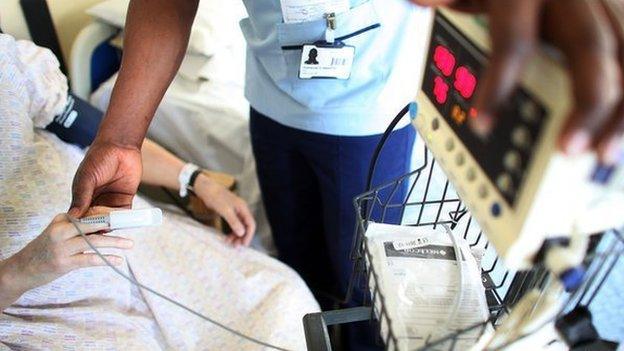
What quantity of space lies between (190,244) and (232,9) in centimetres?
85

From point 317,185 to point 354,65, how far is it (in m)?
0.38

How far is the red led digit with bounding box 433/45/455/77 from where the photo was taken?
46cm

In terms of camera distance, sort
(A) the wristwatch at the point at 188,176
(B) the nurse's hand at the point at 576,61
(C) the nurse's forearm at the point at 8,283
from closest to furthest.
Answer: (B) the nurse's hand at the point at 576,61 → (C) the nurse's forearm at the point at 8,283 → (A) the wristwatch at the point at 188,176

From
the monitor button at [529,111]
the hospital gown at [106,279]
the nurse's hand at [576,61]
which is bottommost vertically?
the hospital gown at [106,279]

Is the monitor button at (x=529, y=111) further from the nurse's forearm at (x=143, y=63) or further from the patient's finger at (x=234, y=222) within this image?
the patient's finger at (x=234, y=222)

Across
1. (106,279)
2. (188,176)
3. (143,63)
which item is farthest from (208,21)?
(106,279)

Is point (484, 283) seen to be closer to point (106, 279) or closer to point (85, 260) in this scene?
point (85, 260)

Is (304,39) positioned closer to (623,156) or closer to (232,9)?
(623,156)

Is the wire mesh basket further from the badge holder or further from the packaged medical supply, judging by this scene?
the badge holder

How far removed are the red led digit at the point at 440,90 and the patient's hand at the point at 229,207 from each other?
0.81 meters

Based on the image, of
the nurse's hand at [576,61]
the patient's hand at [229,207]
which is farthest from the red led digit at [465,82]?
the patient's hand at [229,207]

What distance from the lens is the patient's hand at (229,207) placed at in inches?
48.6

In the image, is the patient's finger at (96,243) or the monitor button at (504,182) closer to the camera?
the monitor button at (504,182)

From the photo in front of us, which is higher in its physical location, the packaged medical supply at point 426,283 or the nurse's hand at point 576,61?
the nurse's hand at point 576,61
